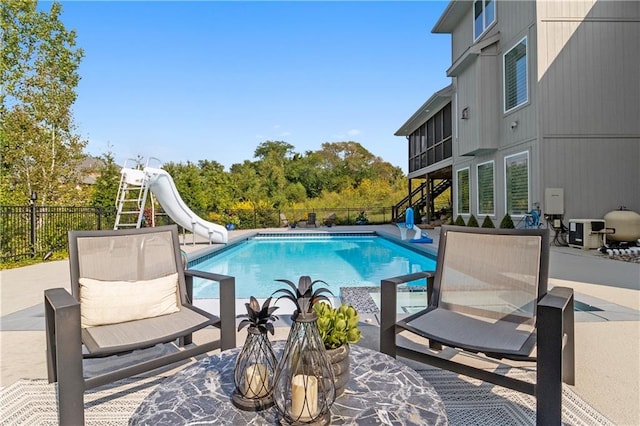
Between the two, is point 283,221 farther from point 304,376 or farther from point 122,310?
point 304,376

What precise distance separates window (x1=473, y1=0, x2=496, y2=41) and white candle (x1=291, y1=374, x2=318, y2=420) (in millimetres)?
11379

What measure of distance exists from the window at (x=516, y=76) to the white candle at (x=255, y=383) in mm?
9301

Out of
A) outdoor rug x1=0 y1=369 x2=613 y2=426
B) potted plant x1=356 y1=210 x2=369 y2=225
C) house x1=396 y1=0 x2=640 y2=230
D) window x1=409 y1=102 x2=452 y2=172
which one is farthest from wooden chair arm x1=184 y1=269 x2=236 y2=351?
potted plant x1=356 y1=210 x2=369 y2=225

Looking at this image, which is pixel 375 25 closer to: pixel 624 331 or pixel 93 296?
pixel 624 331

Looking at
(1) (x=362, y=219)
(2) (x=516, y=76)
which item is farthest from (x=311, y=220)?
(2) (x=516, y=76)

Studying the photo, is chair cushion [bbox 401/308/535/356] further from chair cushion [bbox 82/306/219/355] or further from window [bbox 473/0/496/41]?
window [bbox 473/0/496/41]

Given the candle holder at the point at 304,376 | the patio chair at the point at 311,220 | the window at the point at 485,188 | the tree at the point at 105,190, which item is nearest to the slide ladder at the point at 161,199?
the tree at the point at 105,190

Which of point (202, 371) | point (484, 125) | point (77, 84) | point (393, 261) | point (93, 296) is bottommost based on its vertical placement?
point (393, 261)

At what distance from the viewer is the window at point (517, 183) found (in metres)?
8.83

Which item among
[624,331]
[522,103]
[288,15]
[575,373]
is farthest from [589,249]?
[288,15]

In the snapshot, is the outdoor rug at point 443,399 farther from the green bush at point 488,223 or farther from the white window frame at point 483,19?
the white window frame at point 483,19

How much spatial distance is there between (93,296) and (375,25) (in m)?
12.4

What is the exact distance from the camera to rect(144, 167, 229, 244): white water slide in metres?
10.1

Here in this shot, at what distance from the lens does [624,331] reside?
3.10 m
